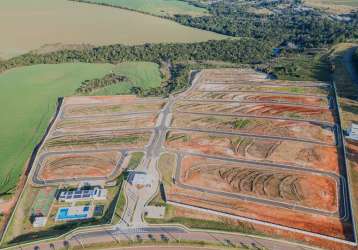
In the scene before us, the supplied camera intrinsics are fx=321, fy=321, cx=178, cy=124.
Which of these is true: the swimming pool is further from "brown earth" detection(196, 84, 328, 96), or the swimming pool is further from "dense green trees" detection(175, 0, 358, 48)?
"dense green trees" detection(175, 0, 358, 48)

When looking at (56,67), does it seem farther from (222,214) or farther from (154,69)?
(222,214)

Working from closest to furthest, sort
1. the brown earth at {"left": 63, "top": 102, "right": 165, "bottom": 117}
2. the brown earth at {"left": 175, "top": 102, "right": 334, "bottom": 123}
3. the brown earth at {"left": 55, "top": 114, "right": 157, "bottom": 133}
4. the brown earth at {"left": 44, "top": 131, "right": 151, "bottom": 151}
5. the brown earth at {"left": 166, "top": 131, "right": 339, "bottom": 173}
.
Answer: the brown earth at {"left": 166, "top": 131, "right": 339, "bottom": 173} < the brown earth at {"left": 44, "top": 131, "right": 151, "bottom": 151} < the brown earth at {"left": 55, "top": 114, "right": 157, "bottom": 133} < the brown earth at {"left": 175, "top": 102, "right": 334, "bottom": 123} < the brown earth at {"left": 63, "top": 102, "right": 165, "bottom": 117}

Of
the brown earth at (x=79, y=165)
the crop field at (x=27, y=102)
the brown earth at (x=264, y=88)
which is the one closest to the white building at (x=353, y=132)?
the brown earth at (x=264, y=88)

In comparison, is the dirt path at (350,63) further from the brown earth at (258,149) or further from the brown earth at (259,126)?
the brown earth at (258,149)

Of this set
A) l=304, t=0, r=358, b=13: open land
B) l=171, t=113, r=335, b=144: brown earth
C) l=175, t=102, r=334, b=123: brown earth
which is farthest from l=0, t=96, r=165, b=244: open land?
l=304, t=0, r=358, b=13: open land

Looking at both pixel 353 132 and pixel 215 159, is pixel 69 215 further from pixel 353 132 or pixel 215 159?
pixel 353 132

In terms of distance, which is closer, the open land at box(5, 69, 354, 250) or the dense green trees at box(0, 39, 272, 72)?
the open land at box(5, 69, 354, 250)
